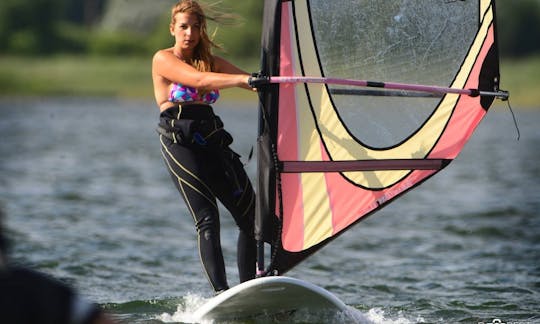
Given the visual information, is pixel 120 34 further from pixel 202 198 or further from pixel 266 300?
pixel 266 300

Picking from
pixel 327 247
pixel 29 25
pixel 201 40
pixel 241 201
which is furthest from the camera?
pixel 29 25

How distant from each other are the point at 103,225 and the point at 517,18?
196ft

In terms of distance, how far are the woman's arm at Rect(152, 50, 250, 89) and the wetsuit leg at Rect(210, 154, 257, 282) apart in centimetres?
58

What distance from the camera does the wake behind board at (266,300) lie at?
5914mm

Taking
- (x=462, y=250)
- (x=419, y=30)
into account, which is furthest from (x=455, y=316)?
(x=462, y=250)

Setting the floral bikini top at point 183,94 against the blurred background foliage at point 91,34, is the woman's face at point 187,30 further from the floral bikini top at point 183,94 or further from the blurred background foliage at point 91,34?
the blurred background foliage at point 91,34

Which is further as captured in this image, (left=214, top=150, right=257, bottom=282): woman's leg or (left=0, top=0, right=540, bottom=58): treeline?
(left=0, top=0, right=540, bottom=58): treeline

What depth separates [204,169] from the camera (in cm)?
630

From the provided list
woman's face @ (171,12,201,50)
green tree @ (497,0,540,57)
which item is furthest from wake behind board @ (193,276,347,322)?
green tree @ (497,0,540,57)

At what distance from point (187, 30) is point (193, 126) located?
1.83ft

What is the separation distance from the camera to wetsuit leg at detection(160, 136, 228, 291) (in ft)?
20.7

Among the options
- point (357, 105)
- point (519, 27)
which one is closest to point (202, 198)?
point (357, 105)

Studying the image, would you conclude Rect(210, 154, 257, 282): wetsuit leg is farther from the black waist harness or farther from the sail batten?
the sail batten

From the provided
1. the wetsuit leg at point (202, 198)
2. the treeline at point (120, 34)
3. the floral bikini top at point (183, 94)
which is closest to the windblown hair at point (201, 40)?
the floral bikini top at point (183, 94)
